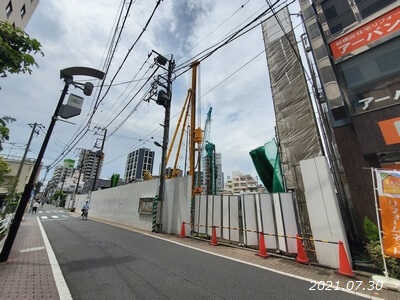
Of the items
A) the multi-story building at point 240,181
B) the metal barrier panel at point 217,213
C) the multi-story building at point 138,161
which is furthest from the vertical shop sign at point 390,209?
the multi-story building at point 240,181

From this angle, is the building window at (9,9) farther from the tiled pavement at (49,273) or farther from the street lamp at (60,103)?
the tiled pavement at (49,273)

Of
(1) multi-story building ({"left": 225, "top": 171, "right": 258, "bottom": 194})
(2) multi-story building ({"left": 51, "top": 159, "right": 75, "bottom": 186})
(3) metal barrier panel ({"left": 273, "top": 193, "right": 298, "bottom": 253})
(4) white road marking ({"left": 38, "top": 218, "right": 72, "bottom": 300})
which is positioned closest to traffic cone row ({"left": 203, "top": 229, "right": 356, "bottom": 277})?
(3) metal barrier panel ({"left": 273, "top": 193, "right": 298, "bottom": 253})

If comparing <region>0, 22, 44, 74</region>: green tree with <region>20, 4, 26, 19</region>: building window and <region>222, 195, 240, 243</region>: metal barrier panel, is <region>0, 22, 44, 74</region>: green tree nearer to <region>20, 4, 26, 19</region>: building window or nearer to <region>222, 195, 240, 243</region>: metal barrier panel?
<region>222, 195, 240, 243</region>: metal barrier panel

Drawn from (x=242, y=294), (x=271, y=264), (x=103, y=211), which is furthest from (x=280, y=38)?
(x=103, y=211)

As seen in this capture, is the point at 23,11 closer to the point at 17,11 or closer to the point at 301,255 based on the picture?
the point at 17,11

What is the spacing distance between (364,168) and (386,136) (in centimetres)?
123

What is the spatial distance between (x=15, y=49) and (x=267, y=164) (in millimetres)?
10960

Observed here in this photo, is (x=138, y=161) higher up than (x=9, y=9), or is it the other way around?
(x=9, y=9)

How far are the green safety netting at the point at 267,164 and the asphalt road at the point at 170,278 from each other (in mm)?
5669

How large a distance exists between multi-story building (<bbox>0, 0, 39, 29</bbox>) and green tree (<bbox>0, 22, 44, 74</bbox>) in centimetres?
1005

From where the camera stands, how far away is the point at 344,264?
4926 mm

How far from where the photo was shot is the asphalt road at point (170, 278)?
149 inches

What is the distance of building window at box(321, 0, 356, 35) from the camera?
8.35 m
